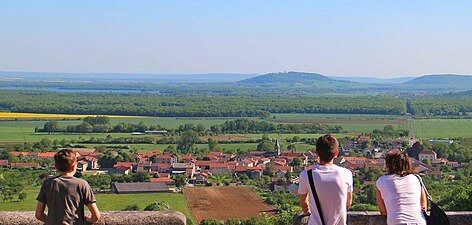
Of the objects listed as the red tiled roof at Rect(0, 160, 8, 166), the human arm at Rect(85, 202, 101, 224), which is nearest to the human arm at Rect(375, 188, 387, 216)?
the human arm at Rect(85, 202, 101, 224)

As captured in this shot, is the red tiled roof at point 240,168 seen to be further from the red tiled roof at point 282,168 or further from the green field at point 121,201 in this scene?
the green field at point 121,201

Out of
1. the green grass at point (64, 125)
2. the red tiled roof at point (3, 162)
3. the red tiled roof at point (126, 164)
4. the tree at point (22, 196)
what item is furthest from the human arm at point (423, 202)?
the green grass at point (64, 125)

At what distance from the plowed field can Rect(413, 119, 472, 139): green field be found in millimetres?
30552

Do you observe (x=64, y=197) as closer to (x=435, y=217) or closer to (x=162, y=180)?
(x=435, y=217)

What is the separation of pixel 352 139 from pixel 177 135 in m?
14.9

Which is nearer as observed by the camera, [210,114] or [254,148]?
[254,148]

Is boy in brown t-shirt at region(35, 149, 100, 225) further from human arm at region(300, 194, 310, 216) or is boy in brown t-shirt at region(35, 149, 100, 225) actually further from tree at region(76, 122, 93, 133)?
tree at region(76, 122, 93, 133)

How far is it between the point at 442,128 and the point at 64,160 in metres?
64.6

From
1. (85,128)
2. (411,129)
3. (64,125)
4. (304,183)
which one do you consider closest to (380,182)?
(304,183)

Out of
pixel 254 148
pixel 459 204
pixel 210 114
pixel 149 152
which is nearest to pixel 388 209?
pixel 459 204

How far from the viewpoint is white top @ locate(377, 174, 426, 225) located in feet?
13.1

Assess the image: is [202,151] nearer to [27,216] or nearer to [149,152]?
[149,152]

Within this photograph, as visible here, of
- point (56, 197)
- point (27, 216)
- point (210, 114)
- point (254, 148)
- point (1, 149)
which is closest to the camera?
point (56, 197)

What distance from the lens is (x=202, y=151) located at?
147 feet
